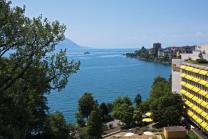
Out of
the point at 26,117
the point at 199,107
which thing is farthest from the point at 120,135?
the point at 26,117

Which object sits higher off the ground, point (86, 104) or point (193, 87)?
point (193, 87)

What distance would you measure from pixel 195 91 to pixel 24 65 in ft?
135

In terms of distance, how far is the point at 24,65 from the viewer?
524 inches

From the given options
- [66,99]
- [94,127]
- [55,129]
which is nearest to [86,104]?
[94,127]

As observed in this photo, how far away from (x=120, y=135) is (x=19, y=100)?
39577mm

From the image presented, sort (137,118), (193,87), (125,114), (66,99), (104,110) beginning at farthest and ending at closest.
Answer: (66,99)
(104,110)
(137,118)
(125,114)
(193,87)

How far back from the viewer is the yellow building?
4812 centimetres

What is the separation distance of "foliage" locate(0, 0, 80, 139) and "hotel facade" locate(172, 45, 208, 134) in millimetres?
35565

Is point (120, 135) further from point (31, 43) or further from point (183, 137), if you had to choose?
point (31, 43)

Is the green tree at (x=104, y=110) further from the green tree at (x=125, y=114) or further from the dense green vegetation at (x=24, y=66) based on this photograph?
the dense green vegetation at (x=24, y=66)

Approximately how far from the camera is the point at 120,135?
51.9m

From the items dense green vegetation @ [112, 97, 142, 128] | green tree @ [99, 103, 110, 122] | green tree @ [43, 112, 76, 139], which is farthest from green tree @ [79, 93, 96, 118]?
green tree @ [43, 112, 76, 139]

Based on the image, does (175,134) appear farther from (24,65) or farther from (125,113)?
(24,65)

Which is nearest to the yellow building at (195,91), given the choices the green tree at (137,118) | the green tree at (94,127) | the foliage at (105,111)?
the green tree at (137,118)
